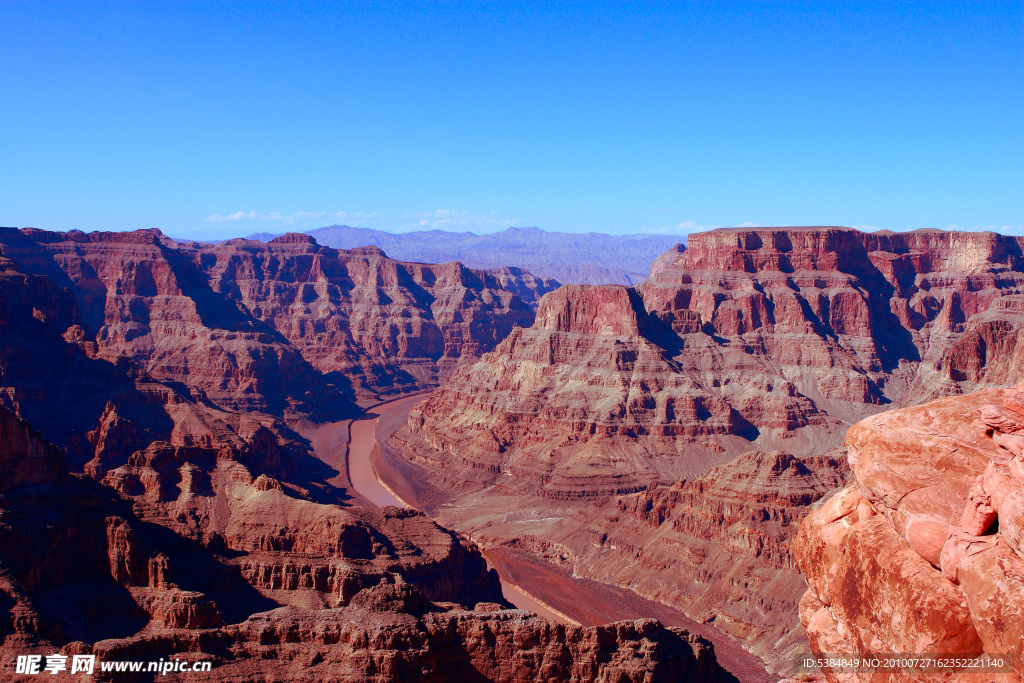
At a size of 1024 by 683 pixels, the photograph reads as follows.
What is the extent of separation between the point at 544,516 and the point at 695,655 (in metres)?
64.2

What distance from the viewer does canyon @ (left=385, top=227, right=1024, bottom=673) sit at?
80188 mm

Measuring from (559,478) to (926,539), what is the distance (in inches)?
3859

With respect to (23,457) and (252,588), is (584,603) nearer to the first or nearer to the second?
(252,588)

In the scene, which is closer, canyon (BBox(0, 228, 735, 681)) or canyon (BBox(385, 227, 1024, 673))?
canyon (BBox(0, 228, 735, 681))

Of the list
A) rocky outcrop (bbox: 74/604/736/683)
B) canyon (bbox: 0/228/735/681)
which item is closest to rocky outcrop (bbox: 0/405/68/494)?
canyon (bbox: 0/228/735/681)

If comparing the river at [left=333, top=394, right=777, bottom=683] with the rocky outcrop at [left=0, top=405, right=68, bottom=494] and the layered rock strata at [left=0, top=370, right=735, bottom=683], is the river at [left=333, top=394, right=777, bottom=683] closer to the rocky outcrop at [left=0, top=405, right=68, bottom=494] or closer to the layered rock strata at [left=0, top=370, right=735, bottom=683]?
the layered rock strata at [left=0, top=370, right=735, bottom=683]

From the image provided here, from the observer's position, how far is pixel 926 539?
663 inches

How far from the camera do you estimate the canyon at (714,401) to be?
80188 millimetres

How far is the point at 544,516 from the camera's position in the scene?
10469cm

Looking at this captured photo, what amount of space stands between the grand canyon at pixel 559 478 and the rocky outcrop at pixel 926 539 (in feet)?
0.23

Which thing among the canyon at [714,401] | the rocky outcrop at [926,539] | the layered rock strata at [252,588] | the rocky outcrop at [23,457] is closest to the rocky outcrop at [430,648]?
the layered rock strata at [252,588]

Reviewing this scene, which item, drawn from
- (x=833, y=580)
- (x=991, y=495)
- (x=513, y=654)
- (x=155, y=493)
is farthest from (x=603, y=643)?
(x=155, y=493)

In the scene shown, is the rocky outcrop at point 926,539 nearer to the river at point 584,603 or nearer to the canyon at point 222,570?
the canyon at point 222,570

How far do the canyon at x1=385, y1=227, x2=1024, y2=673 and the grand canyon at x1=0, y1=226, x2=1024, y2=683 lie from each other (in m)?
0.53
